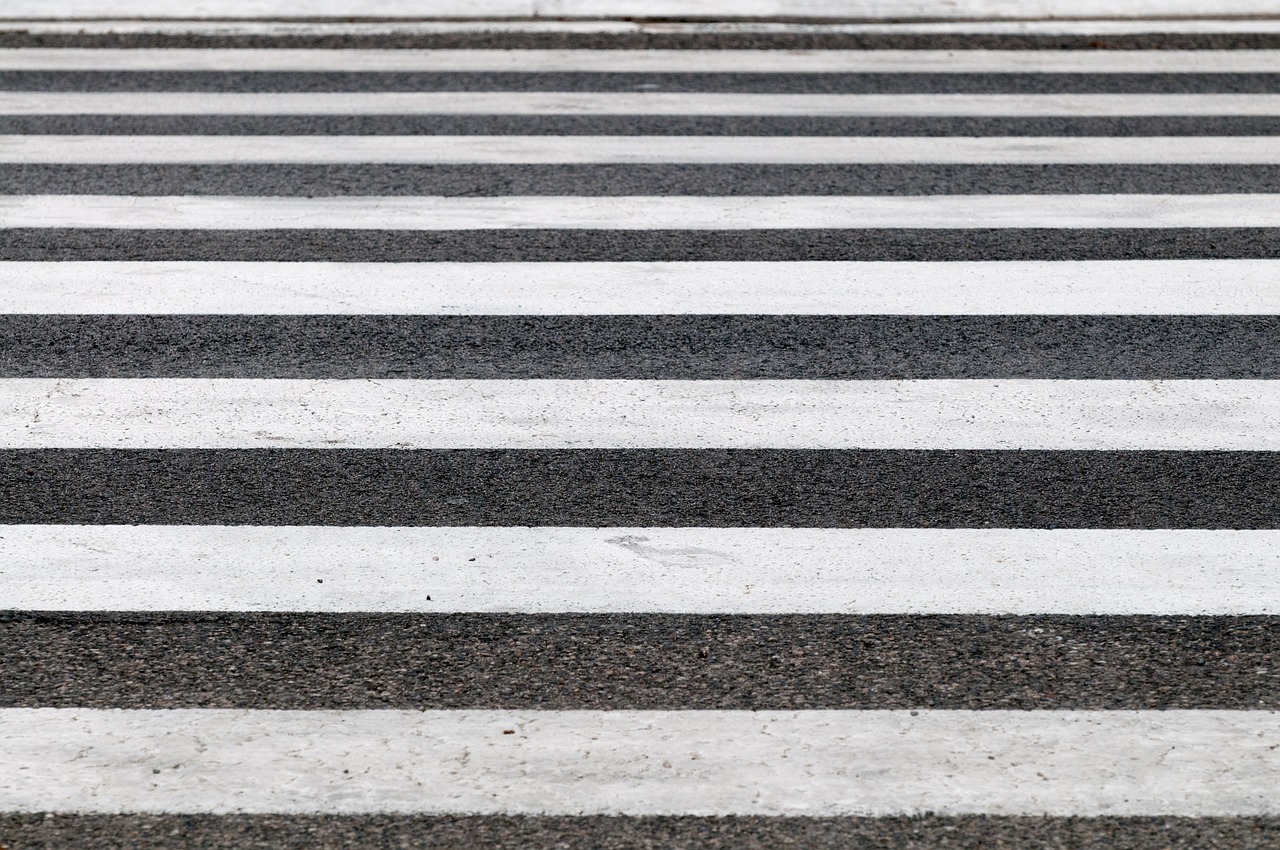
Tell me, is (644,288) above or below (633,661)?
above

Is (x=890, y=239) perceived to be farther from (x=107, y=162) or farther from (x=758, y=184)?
(x=107, y=162)

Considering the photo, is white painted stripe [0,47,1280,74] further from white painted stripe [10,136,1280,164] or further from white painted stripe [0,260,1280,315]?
white painted stripe [0,260,1280,315]

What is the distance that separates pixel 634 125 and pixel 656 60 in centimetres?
151

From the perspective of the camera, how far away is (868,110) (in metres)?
8.13

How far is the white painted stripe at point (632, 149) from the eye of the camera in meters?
7.28

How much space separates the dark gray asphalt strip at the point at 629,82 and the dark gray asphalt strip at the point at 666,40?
751mm

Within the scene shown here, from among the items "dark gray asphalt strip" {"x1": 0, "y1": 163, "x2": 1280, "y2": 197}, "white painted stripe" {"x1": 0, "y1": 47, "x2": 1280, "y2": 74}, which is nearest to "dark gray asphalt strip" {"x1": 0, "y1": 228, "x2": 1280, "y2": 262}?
"dark gray asphalt strip" {"x1": 0, "y1": 163, "x2": 1280, "y2": 197}

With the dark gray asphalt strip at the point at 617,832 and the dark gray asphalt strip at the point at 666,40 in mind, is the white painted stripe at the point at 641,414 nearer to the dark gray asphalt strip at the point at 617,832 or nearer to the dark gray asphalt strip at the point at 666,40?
the dark gray asphalt strip at the point at 617,832

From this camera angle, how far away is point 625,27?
998 cm

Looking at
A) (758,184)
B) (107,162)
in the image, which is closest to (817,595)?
(758,184)

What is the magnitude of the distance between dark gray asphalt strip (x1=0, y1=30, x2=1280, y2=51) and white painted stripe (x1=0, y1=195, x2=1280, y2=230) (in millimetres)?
3147

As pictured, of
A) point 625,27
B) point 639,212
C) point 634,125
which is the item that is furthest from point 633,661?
point 625,27

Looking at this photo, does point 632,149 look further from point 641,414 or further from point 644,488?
point 644,488

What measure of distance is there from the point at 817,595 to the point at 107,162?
467 cm
